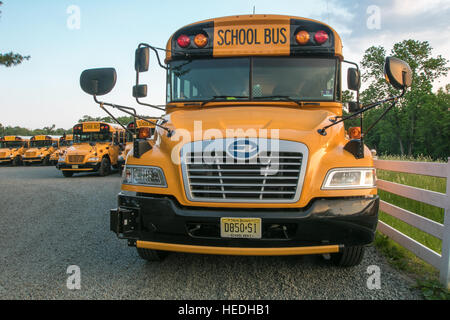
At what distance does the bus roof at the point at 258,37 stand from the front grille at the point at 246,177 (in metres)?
1.57

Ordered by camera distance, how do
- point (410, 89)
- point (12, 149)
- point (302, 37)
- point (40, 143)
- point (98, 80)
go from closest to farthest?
point (98, 80), point (302, 37), point (40, 143), point (12, 149), point (410, 89)

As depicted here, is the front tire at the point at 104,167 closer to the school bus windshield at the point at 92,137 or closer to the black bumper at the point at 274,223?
the school bus windshield at the point at 92,137

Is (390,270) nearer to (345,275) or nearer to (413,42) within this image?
(345,275)

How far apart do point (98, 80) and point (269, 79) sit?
70.4 inches

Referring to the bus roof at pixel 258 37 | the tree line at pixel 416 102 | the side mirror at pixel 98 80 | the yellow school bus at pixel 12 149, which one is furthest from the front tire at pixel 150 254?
the tree line at pixel 416 102

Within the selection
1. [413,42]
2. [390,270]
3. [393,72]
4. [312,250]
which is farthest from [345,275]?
[413,42]

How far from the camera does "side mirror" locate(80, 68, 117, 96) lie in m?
3.03

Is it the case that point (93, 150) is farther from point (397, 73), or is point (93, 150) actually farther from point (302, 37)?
point (397, 73)

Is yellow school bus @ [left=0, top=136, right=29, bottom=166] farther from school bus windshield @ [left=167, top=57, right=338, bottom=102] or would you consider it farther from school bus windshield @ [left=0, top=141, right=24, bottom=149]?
school bus windshield @ [left=167, top=57, right=338, bottom=102]

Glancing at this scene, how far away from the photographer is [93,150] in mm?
14484

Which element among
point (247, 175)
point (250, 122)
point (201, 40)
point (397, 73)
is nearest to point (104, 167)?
point (201, 40)

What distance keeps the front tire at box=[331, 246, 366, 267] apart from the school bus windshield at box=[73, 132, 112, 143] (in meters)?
14.0

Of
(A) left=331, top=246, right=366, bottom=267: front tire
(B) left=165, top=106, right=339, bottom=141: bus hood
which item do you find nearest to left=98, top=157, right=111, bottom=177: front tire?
(B) left=165, top=106, right=339, bottom=141: bus hood

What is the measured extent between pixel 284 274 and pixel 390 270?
104cm
